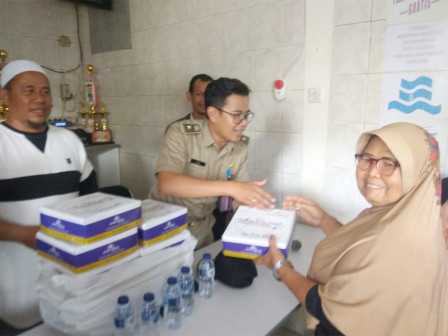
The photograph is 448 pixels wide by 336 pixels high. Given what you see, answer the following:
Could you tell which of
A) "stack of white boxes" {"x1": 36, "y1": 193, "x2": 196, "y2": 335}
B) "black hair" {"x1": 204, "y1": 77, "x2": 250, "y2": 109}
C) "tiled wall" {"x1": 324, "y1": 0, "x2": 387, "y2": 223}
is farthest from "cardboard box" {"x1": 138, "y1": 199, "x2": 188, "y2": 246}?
"tiled wall" {"x1": 324, "y1": 0, "x2": 387, "y2": 223}

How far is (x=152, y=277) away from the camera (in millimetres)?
1119

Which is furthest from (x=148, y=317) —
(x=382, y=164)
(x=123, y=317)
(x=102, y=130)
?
(x=102, y=130)

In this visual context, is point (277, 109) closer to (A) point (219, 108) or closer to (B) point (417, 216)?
(A) point (219, 108)

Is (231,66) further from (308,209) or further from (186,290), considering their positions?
(186,290)

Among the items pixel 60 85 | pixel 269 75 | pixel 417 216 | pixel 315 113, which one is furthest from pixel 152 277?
pixel 60 85

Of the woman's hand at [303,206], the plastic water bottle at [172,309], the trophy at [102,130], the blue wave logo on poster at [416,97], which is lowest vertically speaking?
the plastic water bottle at [172,309]

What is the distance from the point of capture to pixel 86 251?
0.94 m

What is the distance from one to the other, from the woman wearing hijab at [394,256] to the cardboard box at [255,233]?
197 millimetres

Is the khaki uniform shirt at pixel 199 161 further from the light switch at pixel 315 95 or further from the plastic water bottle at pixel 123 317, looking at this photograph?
the plastic water bottle at pixel 123 317

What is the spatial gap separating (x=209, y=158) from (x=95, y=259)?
91 cm

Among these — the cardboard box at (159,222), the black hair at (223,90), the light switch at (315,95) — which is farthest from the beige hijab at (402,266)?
the light switch at (315,95)

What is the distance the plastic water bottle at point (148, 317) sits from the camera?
979 millimetres

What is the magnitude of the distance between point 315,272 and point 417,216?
0.38 m

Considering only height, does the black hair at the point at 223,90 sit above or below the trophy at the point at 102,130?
above
